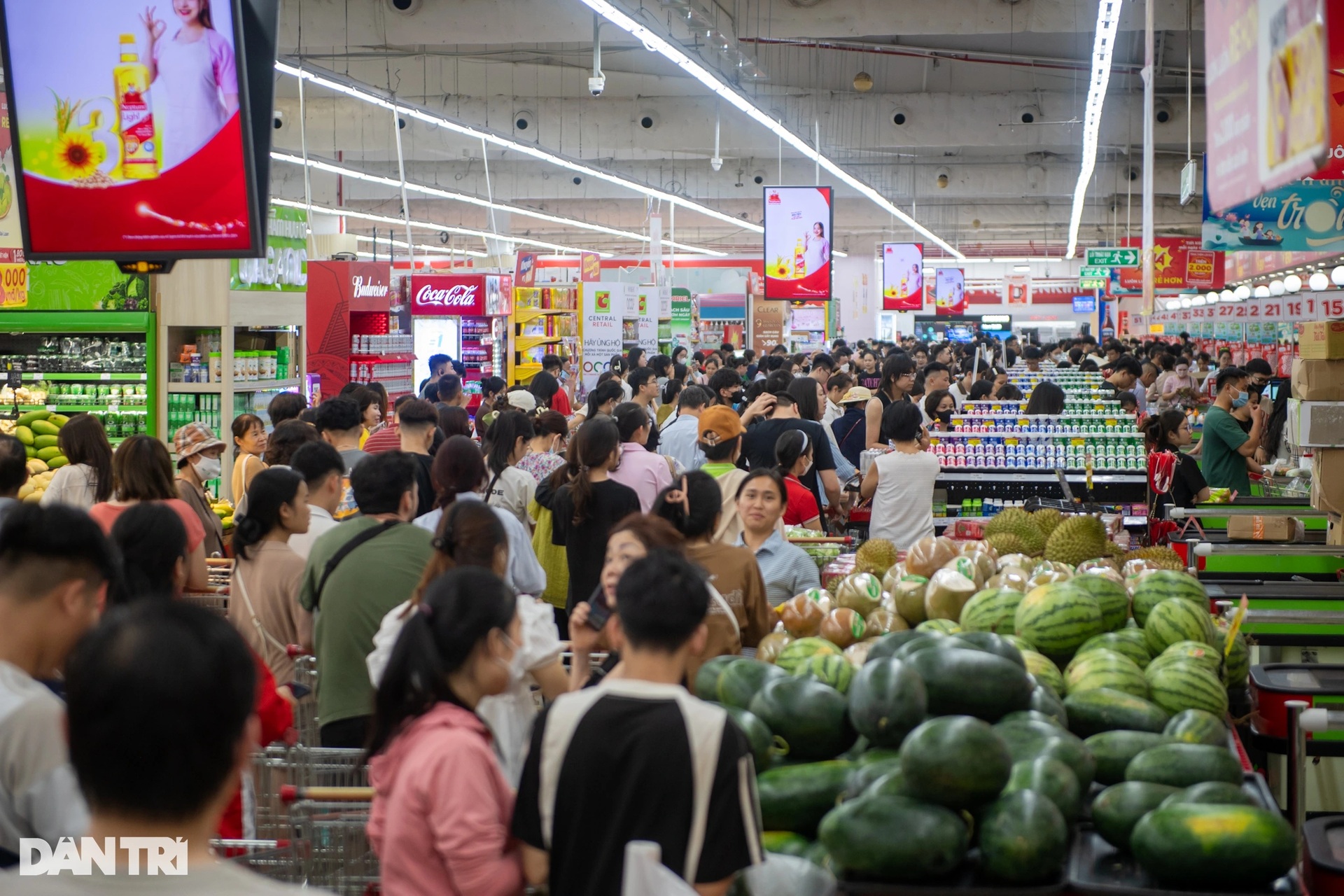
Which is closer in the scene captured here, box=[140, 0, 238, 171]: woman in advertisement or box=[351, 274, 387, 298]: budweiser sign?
box=[140, 0, 238, 171]: woman in advertisement

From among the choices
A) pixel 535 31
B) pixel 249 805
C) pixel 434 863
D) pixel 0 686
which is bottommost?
pixel 249 805

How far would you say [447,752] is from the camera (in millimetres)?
2424

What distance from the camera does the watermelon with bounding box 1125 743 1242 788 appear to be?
2.78m

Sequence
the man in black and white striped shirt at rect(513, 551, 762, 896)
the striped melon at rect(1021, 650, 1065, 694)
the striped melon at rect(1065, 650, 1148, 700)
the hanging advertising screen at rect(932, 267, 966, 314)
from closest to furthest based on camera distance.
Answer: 1. the man in black and white striped shirt at rect(513, 551, 762, 896)
2. the striped melon at rect(1065, 650, 1148, 700)
3. the striped melon at rect(1021, 650, 1065, 694)
4. the hanging advertising screen at rect(932, 267, 966, 314)

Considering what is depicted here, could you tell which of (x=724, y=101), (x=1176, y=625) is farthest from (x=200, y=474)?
(x=724, y=101)

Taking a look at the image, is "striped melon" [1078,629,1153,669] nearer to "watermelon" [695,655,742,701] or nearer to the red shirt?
"watermelon" [695,655,742,701]

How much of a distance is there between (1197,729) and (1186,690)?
361mm

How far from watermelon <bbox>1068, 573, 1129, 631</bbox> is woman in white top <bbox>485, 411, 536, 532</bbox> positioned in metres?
2.94

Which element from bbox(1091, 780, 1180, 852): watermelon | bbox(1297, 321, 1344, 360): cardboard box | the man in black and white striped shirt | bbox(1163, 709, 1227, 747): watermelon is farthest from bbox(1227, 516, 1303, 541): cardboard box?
the man in black and white striped shirt

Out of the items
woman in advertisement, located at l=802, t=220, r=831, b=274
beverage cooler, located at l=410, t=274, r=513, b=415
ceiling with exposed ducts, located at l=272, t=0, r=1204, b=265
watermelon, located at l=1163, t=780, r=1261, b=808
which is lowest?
watermelon, located at l=1163, t=780, r=1261, b=808

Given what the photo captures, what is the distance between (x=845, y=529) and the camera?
8.48m

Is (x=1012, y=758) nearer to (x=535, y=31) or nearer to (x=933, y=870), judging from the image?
(x=933, y=870)

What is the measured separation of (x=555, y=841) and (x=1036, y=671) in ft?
5.31

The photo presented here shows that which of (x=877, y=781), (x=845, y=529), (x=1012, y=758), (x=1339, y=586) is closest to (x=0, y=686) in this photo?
(x=877, y=781)
